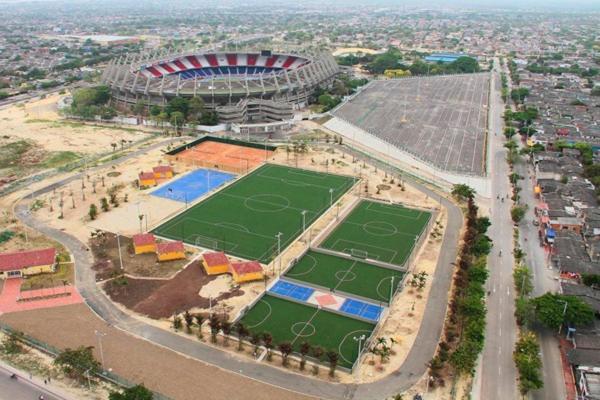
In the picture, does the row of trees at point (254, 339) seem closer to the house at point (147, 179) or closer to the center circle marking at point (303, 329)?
the center circle marking at point (303, 329)

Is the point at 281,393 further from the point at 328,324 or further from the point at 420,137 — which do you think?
the point at 420,137

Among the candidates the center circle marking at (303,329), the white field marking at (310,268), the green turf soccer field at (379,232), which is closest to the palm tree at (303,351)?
the center circle marking at (303,329)

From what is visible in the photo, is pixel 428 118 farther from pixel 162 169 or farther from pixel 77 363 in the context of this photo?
pixel 77 363

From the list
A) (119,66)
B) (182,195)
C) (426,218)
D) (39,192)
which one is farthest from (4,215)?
(119,66)

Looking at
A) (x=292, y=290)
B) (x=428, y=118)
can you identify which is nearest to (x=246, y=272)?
(x=292, y=290)

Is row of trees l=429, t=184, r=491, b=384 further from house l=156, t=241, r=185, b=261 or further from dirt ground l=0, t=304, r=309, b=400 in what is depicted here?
house l=156, t=241, r=185, b=261

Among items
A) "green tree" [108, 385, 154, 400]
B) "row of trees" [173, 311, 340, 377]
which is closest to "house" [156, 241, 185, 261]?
"row of trees" [173, 311, 340, 377]
